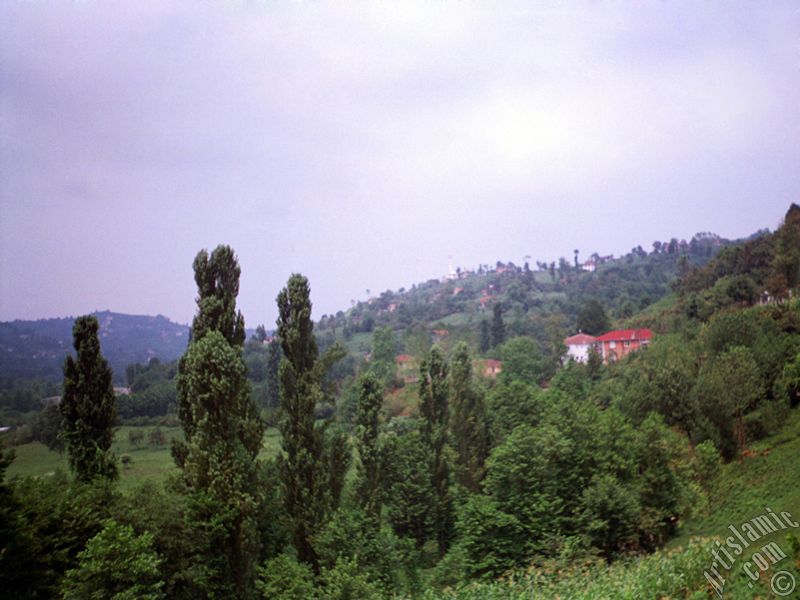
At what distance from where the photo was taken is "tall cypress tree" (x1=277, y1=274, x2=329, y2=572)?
17.2 m

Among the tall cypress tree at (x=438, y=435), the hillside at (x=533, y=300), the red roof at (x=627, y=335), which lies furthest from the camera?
the hillside at (x=533, y=300)

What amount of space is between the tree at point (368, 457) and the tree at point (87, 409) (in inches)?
351

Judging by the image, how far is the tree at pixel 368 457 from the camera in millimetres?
20250

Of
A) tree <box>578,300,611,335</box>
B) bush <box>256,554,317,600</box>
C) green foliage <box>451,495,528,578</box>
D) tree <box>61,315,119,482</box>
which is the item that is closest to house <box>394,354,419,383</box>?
tree <box>578,300,611,335</box>

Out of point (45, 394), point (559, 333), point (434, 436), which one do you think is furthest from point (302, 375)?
point (559, 333)

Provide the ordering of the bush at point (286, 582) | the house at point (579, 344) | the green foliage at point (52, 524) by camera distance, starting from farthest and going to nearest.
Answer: the house at point (579, 344) < the bush at point (286, 582) < the green foliage at point (52, 524)

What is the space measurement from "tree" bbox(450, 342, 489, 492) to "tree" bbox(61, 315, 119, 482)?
1825 centimetres

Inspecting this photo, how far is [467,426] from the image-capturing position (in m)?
29.0

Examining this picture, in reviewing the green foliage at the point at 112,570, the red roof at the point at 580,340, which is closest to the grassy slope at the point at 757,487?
the green foliage at the point at 112,570

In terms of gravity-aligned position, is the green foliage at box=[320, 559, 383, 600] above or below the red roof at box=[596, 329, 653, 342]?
below

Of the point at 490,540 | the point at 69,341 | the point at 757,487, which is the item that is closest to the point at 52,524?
the point at 69,341

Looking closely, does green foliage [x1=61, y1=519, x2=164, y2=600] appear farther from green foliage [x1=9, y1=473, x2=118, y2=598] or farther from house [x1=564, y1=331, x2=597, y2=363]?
house [x1=564, y1=331, x2=597, y2=363]

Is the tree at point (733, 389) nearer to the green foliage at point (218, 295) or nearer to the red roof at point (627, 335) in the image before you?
the green foliage at point (218, 295)

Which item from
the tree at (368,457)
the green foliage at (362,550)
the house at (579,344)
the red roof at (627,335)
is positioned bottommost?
the green foliage at (362,550)
